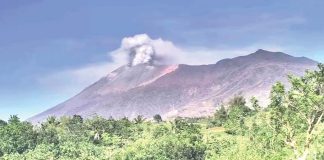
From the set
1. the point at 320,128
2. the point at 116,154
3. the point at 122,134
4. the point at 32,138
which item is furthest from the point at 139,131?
the point at 320,128

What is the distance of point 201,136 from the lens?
11394 centimetres

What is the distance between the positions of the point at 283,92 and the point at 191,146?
58355 mm

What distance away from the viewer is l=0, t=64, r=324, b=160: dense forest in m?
45.2

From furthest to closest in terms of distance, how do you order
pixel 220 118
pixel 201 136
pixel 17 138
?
1. pixel 220 118
2. pixel 17 138
3. pixel 201 136

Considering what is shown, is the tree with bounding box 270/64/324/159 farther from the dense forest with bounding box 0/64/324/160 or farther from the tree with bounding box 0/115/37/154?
the tree with bounding box 0/115/37/154

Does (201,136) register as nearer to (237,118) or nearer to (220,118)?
(237,118)

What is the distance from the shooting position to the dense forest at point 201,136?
1780 inches

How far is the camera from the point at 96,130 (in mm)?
152750

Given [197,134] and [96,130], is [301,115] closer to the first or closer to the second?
[197,134]

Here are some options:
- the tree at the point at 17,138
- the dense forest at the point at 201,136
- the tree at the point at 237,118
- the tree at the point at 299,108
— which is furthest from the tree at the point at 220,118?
the tree at the point at 299,108

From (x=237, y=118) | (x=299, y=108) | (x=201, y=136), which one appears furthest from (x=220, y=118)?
(x=299, y=108)

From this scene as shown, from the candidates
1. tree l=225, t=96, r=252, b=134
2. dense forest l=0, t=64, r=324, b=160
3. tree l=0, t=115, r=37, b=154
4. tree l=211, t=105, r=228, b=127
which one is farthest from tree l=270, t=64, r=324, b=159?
tree l=211, t=105, r=228, b=127

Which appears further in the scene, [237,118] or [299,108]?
[237,118]

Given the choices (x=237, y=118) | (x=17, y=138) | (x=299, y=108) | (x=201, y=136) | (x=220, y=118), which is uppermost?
(x=17, y=138)
